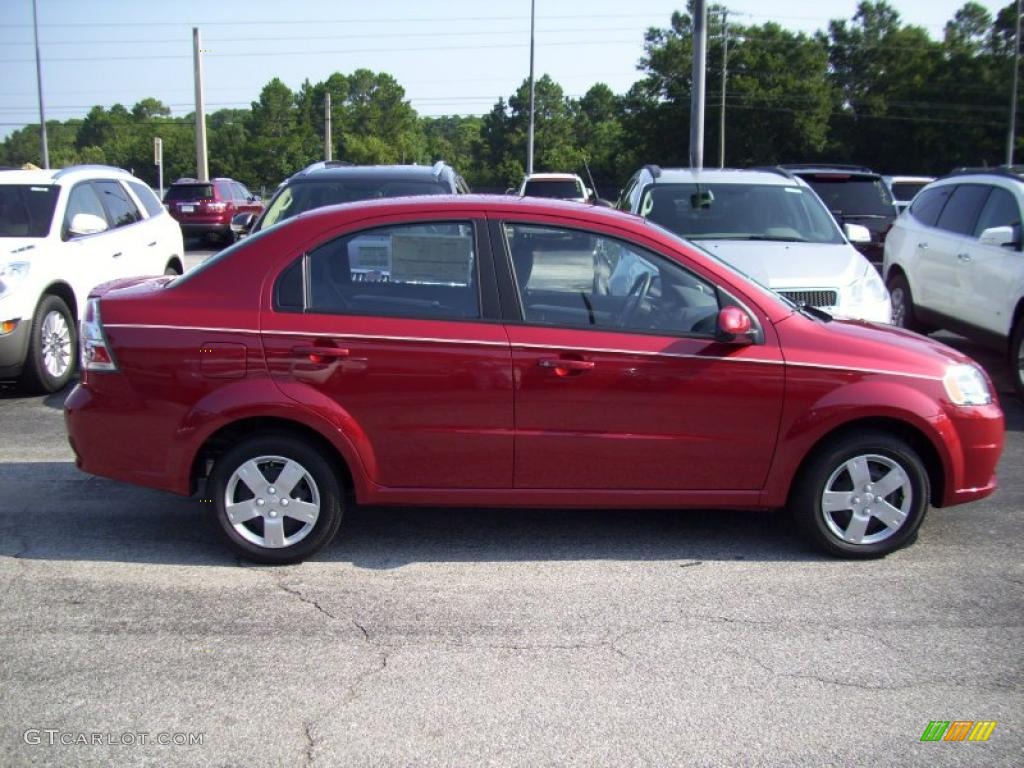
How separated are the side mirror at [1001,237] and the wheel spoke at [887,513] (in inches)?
173

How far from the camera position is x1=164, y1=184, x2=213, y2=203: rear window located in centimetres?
2739

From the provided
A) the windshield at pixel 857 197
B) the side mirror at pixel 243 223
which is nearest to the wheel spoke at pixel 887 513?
the side mirror at pixel 243 223

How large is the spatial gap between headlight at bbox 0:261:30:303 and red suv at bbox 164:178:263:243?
18.9 m

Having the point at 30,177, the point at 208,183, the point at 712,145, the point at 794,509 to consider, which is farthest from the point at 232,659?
the point at 712,145

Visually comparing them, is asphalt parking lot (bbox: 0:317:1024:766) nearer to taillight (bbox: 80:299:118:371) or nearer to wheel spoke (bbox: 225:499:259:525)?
wheel spoke (bbox: 225:499:259:525)

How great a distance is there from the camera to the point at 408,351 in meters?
4.93

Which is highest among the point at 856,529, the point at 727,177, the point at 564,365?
the point at 727,177

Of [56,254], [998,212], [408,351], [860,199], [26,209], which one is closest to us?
[408,351]

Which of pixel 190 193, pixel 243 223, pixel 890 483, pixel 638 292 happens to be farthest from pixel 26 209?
pixel 190 193

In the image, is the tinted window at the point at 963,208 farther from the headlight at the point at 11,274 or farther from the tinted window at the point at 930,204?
the headlight at the point at 11,274

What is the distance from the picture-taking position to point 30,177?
369 inches

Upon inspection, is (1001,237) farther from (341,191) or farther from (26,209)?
(26,209)

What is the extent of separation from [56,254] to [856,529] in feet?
22.5

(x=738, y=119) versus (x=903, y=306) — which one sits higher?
(x=738, y=119)
